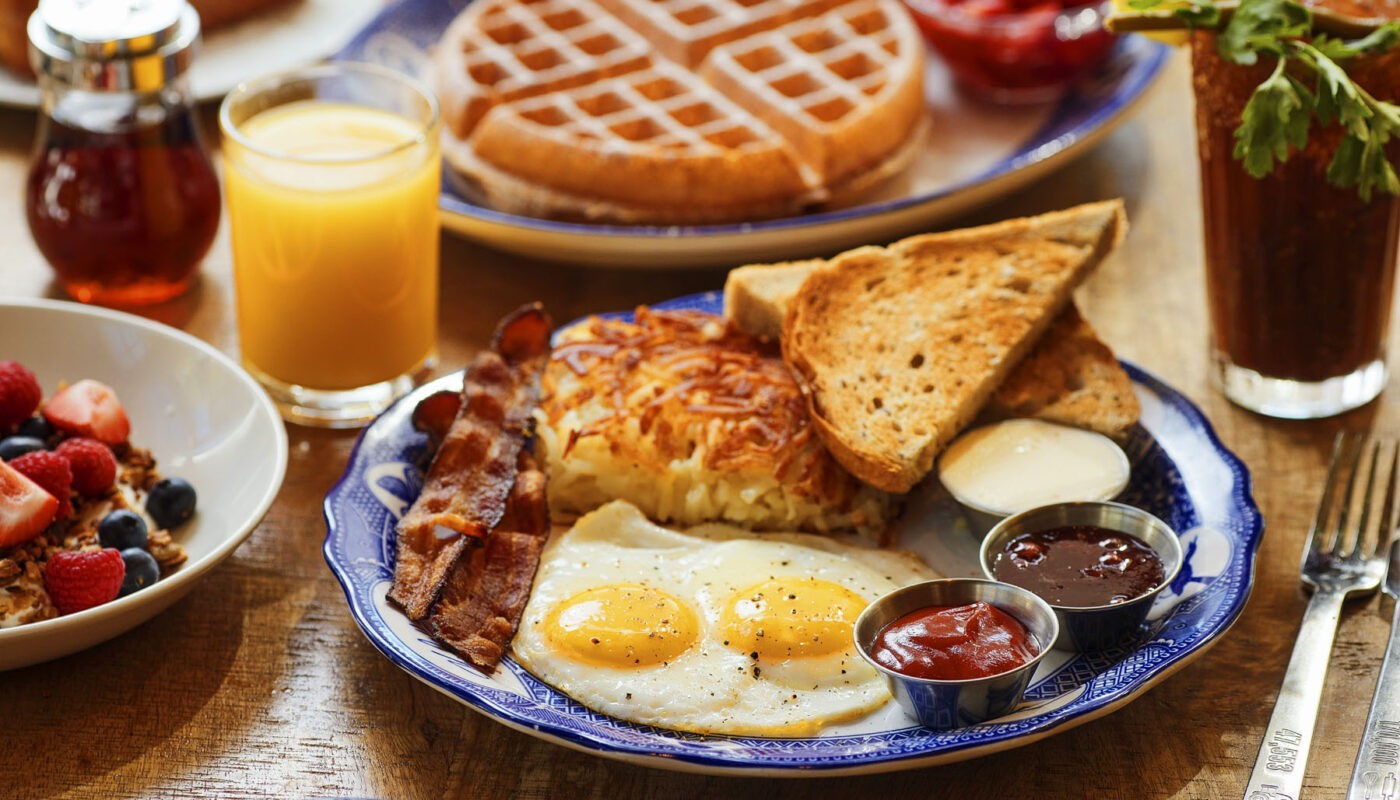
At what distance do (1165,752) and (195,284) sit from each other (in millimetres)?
2333

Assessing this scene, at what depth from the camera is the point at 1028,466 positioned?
8.09 feet

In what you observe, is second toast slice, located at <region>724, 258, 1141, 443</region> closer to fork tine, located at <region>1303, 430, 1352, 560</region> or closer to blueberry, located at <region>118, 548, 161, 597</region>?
fork tine, located at <region>1303, 430, 1352, 560</region>

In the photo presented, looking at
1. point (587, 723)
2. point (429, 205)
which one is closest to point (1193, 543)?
point (587, 723)

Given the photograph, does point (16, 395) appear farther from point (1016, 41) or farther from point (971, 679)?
point (1016, 41)

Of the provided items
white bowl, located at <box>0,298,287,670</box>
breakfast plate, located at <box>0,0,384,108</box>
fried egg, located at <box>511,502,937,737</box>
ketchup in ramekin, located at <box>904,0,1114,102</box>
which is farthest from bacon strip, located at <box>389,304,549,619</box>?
ketchup in ramekin, located at <box>904,0,1114,102</box>

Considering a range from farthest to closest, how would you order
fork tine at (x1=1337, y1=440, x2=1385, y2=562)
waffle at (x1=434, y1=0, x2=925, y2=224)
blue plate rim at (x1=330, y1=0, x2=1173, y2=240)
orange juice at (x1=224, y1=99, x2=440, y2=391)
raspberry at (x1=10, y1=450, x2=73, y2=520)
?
waffle at (x1=434, y1=0, x2=925, y2=224) < blue plate rim at (x1=330, y1=0, x2=1173, y2=240) < orange juice at (x1=224, y1=99, x2=440, y2=391) < fork tine at (x1=1337, y1=440, x2=1385, y2=562) < raspberry at (x1=10, y1=450, x2=73, y2=520)

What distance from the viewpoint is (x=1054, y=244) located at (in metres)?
2.84

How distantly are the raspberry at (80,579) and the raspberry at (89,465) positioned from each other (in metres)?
0.24

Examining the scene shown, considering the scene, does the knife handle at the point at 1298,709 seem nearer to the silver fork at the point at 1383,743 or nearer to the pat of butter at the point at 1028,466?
the silver fork at the point at 1383,743

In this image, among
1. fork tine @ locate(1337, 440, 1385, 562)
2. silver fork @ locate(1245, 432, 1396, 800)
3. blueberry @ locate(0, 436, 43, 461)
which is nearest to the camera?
silver fork @ locate(1245, 432, 1396, 800)

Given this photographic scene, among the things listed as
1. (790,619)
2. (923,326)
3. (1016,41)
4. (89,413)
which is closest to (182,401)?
(89,413)

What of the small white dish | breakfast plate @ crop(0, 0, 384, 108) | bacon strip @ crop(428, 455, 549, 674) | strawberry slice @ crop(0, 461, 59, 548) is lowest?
breakfast plate @ crop(0, 0, 384, 108)

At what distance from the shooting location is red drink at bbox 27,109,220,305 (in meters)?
2.96

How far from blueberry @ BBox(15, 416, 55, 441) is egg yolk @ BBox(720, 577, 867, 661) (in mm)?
1178
